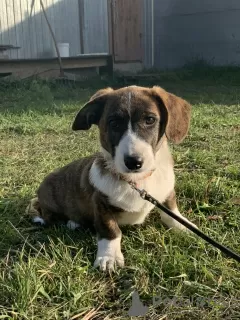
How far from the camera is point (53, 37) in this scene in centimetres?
1186

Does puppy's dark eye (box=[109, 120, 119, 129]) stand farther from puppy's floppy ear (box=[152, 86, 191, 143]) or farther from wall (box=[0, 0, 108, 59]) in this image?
wall (box=[0, 0, 108, 59])

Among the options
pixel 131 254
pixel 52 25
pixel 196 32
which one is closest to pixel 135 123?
pixel 131 254

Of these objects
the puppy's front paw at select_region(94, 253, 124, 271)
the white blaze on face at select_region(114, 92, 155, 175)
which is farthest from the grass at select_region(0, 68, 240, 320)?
the white blaze on face at select_region(114, 92, 155, 175)

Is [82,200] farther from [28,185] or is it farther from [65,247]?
[28,185]

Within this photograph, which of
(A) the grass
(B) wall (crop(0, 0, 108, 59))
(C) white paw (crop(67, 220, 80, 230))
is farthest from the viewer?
(B) wall (crop(0, 0, 108, 59))

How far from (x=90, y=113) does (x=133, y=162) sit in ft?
2.10

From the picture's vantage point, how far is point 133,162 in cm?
256

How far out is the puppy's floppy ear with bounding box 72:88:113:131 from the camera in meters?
3.00

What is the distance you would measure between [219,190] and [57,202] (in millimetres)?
1359

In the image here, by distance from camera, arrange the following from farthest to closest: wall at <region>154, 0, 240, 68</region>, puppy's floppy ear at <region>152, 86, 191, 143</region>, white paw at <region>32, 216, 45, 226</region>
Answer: wall at <region>154, 0, 240, 68</region> < white paw at <region>32, 216, 45, 226</region> < puppy's floppy ear at <region>152, 86, 191, 143</region>

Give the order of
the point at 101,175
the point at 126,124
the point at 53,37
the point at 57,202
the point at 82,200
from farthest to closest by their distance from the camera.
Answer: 1. the point at 53,37
2. the point at 57,202
3. the point at 82,200
4. the point at 101,175
5. the point at 126,124

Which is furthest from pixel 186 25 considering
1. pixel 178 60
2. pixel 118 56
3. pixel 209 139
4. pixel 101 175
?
pixel 101 175

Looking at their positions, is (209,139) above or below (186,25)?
below

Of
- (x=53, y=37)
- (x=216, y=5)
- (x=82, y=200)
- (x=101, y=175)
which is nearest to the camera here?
(x=101, y=175)
